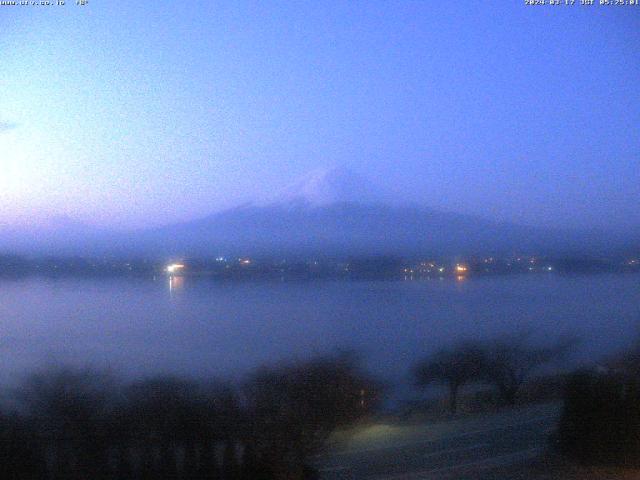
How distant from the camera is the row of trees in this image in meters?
8.80

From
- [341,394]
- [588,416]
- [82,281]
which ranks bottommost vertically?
[588,416]

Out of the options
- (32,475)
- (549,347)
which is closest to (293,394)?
(32,475)

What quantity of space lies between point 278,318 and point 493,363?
9.73 feet

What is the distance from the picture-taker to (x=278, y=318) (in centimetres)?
827

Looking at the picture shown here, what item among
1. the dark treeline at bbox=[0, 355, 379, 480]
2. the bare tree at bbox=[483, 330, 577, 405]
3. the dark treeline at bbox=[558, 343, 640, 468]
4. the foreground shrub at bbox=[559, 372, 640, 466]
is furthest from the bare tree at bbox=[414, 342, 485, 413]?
the dark treeline at bbox=[0, 355, 379, 480]

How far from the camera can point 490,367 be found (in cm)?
920

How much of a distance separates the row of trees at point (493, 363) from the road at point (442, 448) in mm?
799

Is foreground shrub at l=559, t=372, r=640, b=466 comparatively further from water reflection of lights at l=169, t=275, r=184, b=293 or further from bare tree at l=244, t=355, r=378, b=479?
water reflection of lights at l=169, t=275, r=184, b=293

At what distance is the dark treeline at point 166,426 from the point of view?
569 centimetres

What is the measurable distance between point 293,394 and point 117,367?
173 centimetres

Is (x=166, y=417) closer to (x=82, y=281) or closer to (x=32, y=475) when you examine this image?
(x=32, y=475)

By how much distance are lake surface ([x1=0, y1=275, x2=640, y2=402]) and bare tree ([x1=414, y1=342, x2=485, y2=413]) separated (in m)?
0.17

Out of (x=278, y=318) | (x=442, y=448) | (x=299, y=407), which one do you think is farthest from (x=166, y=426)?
(x=442, y=448)

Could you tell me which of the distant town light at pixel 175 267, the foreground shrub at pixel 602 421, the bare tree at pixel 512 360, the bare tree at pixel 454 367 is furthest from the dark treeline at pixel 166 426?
the bare tree at pixel 512 360
